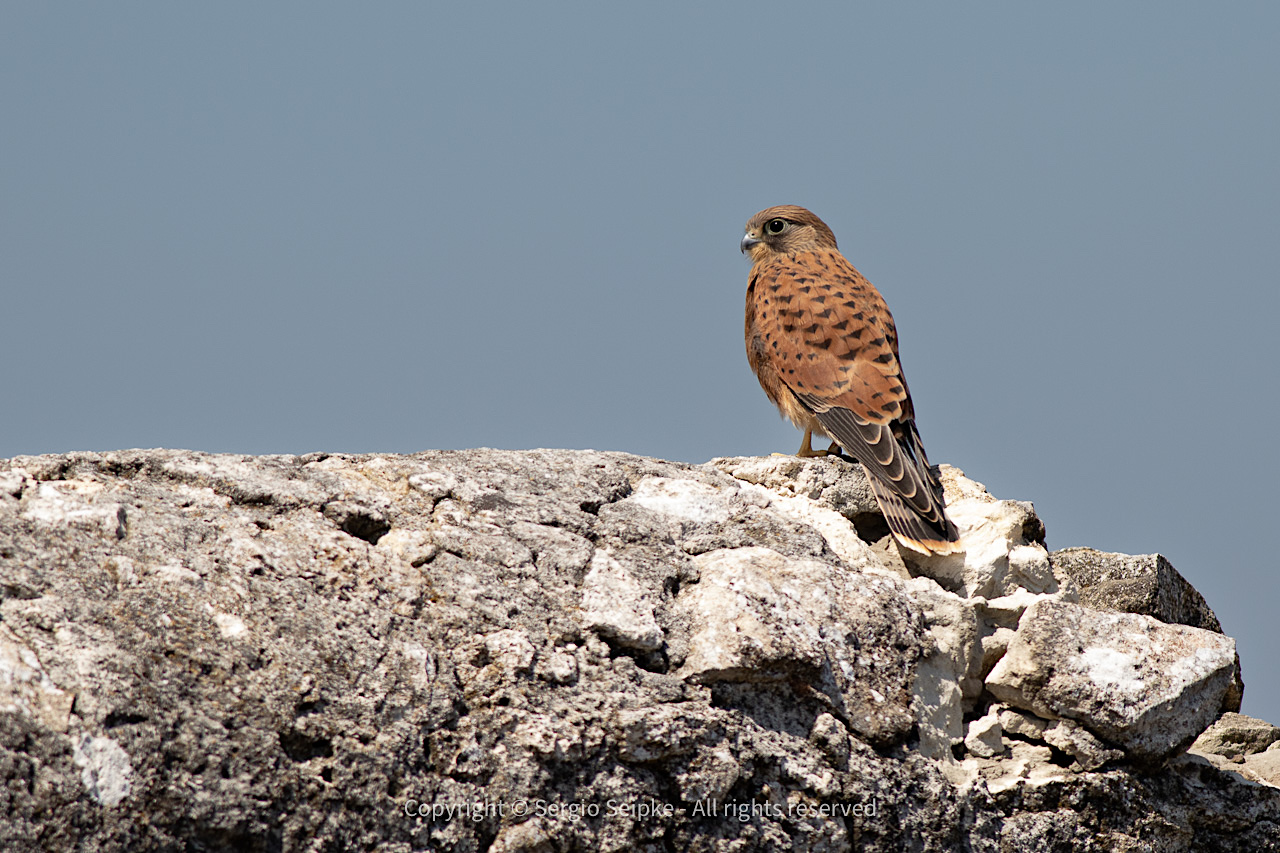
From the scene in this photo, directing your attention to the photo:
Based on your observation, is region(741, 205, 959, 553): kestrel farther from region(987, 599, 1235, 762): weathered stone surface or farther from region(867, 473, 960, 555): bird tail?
region(987, 599, 1235, 762): weathered stone surface

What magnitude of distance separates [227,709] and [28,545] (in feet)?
1.90

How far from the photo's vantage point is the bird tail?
3697 millimetres

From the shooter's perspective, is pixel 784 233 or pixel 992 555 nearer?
pixel 992 555

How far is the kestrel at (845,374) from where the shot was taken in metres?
3.83

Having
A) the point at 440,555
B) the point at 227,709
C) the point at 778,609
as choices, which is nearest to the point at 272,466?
the point at 440,555

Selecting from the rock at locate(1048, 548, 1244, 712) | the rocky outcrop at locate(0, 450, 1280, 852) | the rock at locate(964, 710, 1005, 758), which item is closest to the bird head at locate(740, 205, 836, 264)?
the rock at locate(1048, 548, 1244, 712)

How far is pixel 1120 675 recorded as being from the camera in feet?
10.4

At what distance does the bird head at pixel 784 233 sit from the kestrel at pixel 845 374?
0.29m

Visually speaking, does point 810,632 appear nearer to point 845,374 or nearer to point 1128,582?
point 1128,582

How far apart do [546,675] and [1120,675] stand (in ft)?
5.21

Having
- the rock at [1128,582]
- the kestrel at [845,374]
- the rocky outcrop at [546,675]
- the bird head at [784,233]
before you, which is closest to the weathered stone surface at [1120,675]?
the rocky outcrop at [546,675]

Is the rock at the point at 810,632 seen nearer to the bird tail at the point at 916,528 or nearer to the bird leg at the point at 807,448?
the bird tail at the point at 916,528

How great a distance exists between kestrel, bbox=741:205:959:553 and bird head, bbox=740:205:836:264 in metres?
0.29

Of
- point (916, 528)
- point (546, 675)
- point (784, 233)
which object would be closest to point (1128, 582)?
point (916, 528)
